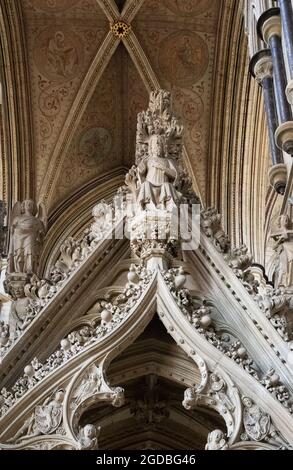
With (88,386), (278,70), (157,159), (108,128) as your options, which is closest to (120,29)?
(108,128)

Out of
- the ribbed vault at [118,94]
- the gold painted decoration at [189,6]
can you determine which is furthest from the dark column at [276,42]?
the gold painted decoration at [189,6]

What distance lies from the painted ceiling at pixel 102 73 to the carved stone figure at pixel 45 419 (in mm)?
11144

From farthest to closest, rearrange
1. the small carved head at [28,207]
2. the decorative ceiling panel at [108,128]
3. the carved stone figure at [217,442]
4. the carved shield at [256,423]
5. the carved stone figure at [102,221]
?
the decorative ceiling panel at [108,128] → the small carved head at [28,207] → the carved stone figure at [102,221] → the carved shield at [256,423] → the carved stone figure at [217,442]

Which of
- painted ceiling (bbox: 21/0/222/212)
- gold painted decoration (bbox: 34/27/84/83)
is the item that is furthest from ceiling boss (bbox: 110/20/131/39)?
gold painted decoration (bbox: 34/27/84/83)

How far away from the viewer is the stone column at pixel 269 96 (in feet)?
28.5

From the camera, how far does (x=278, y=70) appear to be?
8.96 metres

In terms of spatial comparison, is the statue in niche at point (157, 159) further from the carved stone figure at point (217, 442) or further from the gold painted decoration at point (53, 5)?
the gold painted decoration at point (53, 5)

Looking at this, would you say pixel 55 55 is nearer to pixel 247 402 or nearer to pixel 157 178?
pixel 157 178

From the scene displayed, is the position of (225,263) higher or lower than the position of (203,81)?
lower

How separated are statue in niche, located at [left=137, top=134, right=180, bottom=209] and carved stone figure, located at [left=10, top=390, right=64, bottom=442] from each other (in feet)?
4.71

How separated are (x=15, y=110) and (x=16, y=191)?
4.59 feet

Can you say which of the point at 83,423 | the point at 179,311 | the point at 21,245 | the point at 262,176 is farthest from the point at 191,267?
the point at 262,176
